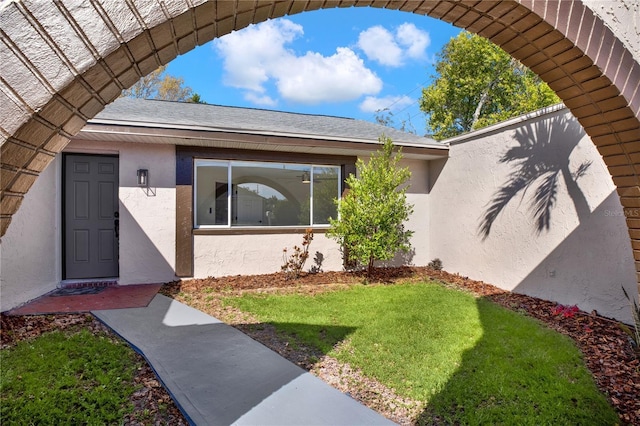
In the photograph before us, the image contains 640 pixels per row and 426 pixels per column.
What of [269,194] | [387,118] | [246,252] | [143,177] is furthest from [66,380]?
[387,118]

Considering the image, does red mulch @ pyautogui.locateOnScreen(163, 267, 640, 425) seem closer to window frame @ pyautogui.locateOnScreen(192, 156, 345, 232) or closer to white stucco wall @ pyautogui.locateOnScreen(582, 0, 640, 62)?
window frame @ pyautogui.locateOnScreen(192, 156, 345, 232)

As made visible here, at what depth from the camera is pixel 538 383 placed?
3121mm

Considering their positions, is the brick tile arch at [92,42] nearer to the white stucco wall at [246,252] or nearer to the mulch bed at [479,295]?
the mulch bed at [479,295]

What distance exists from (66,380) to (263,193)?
207 inches

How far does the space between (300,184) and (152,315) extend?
170 inches

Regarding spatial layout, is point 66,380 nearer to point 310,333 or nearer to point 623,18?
point 310,333

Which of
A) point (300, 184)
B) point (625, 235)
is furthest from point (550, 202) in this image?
point (300, 184)

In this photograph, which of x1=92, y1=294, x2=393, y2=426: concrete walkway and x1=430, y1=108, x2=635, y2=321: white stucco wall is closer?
x1=92, y1=294, x2=393, y2=426: concrete walkway

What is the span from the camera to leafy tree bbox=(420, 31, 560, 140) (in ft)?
60.9

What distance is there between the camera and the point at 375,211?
273 inches

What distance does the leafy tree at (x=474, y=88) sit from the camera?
18.6 m

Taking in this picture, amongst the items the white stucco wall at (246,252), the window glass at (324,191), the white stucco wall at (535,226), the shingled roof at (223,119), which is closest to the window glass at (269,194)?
the window glass at (324,191)

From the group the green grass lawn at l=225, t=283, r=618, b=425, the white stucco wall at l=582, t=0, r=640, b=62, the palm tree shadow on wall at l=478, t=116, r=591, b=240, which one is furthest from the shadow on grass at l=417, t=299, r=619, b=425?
the white stucco wall at l=582, t=0, r=640, b=62

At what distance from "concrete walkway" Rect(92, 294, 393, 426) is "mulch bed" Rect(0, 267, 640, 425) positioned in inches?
8.2
